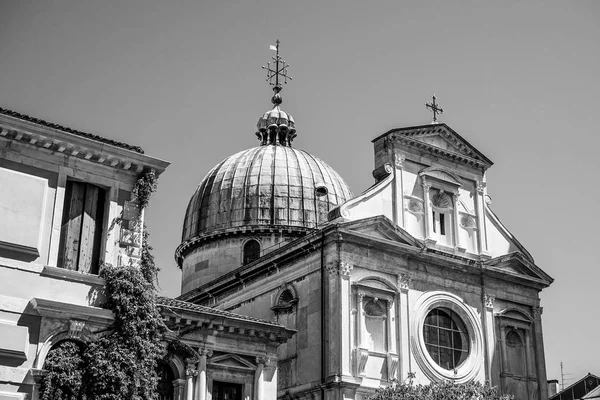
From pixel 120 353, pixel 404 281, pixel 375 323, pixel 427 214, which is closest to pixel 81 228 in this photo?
pixel 120 353

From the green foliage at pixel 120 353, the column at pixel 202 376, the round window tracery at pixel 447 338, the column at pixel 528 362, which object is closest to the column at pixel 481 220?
the round window tracery at pixel 447 338

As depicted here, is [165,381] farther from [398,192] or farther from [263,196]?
[263,196]

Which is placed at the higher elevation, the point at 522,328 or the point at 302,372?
the point at 522,328

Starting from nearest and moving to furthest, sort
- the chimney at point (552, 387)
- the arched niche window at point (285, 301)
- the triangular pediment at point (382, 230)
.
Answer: the triangular pediment at point (382, 230), the arched niche window at point (285, 301), the chimney at point (552, 387)

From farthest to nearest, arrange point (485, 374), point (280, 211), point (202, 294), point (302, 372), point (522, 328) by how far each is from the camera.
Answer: point (280, 211)
point (202, 294)
point (522, 328)
point (485, 374)
point (302, 372)

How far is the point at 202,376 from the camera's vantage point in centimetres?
2495

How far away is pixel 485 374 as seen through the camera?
33.1m

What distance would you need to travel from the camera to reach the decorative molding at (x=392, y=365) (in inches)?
1184

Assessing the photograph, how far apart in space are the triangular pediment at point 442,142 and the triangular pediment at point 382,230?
388 cm

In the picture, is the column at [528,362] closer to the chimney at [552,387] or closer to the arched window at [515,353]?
the arched window at [515,353]

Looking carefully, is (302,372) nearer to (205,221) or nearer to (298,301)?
(298,301)

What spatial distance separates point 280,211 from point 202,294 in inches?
227

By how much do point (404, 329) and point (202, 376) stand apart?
8956 millimetres

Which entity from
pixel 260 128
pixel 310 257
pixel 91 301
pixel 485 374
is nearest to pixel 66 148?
pixel 91 301
